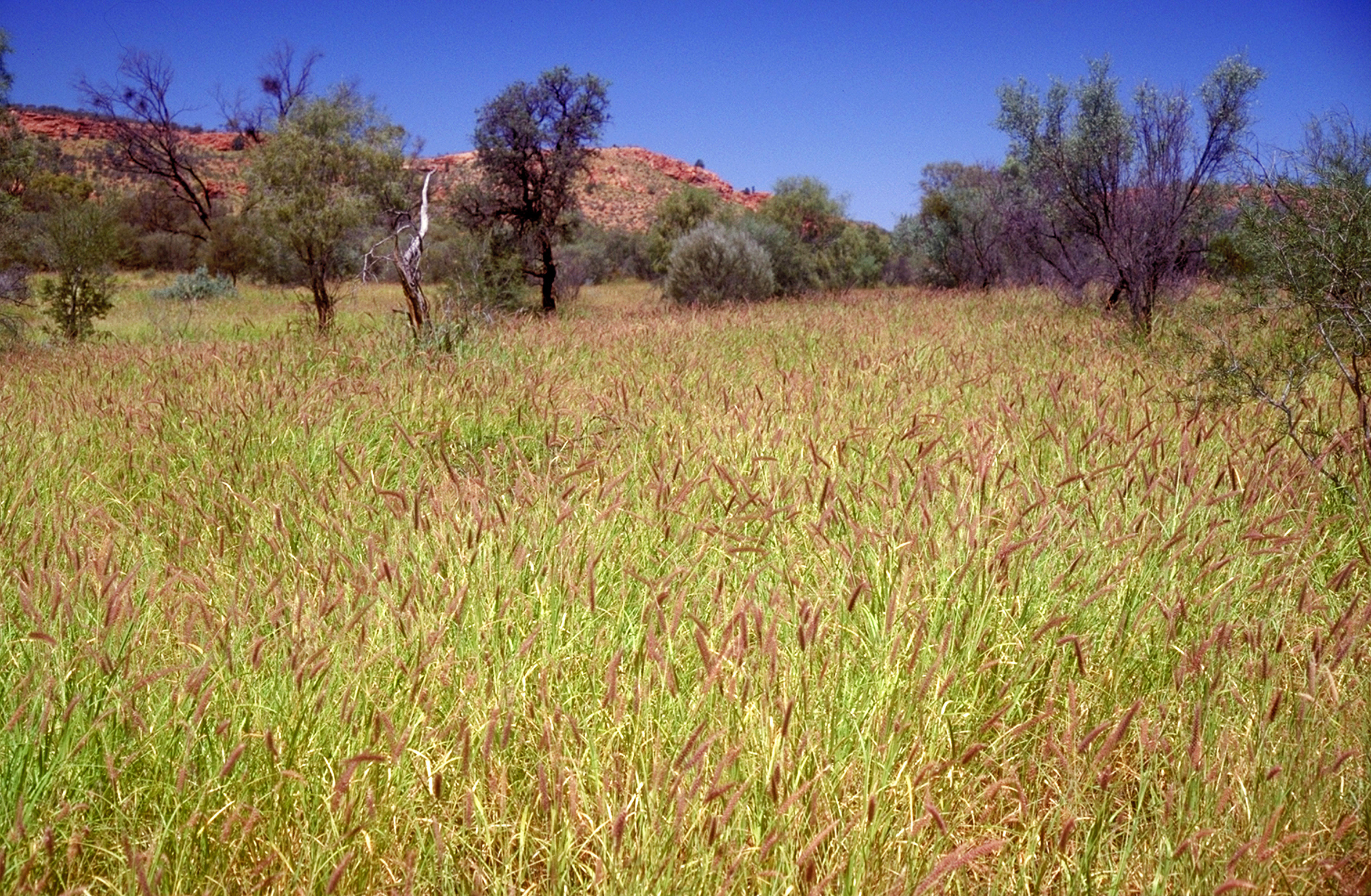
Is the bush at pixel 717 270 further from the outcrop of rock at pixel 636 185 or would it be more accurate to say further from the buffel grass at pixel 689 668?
the outcrop of rock at pixel 636 185

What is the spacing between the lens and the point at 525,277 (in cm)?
1884

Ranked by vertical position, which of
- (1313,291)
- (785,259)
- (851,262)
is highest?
(851,262)

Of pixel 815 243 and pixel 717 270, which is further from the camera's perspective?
pixel 815 243

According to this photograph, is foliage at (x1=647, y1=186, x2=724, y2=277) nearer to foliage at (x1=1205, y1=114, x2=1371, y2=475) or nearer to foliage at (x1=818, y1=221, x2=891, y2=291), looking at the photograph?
foliage at (x1=818, y1=221, x2=891, y2=291)

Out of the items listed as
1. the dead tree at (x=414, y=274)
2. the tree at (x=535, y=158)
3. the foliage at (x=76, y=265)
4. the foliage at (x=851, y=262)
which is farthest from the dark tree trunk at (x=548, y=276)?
the dead tree at (x=414, y=274)

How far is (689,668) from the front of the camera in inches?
80.1

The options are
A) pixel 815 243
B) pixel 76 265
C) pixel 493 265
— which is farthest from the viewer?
pixel 815 243

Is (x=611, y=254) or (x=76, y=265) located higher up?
(x=611, y=254)

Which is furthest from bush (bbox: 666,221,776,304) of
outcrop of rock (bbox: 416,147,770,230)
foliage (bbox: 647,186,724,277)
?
outcrop of rock (bbox: 416,147,770,230)

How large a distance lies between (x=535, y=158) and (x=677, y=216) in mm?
11936

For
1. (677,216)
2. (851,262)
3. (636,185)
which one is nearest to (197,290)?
(677,216)

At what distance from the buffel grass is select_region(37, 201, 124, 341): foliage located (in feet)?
31.9

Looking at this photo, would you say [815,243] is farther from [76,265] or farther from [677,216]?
[76,265]

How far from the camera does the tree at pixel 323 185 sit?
14016 mm
